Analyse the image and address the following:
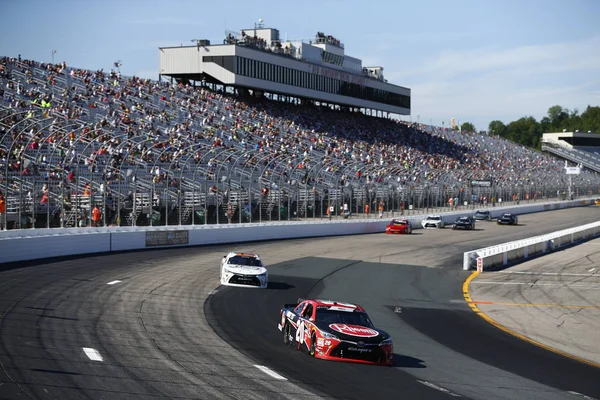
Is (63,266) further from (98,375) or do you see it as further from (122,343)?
(98,375)

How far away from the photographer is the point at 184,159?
154ft

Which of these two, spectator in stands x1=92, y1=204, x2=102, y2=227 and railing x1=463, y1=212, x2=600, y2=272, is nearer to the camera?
spectator in stands x1=92, y1=204, x2=102, y2=227

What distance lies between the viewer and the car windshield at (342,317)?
15.9 metres

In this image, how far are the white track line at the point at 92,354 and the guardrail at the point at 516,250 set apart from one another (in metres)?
23.0

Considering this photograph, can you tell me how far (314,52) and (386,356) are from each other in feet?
248

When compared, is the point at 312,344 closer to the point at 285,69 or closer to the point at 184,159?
the point at 184,159

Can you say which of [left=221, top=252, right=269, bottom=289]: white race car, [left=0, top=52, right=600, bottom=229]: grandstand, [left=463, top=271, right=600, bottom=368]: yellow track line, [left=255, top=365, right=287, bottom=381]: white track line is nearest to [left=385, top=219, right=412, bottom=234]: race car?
[left=0, top=52, right=600, bottom=229]: grandstand

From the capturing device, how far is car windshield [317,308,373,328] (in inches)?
626

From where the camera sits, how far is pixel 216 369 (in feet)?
44.1

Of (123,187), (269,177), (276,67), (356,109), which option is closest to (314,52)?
(276,67)

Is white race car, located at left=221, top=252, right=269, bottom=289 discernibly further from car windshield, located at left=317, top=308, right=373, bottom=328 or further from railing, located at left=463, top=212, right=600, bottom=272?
railing, located at left=463, top=212, right=600, bottom=272

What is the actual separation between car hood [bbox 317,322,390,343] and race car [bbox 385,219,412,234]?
37.6 m

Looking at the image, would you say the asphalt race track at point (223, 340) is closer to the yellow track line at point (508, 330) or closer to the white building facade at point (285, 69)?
the yellow track line at point (508, 330)

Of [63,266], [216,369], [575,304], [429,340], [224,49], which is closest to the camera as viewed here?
[216,369]
